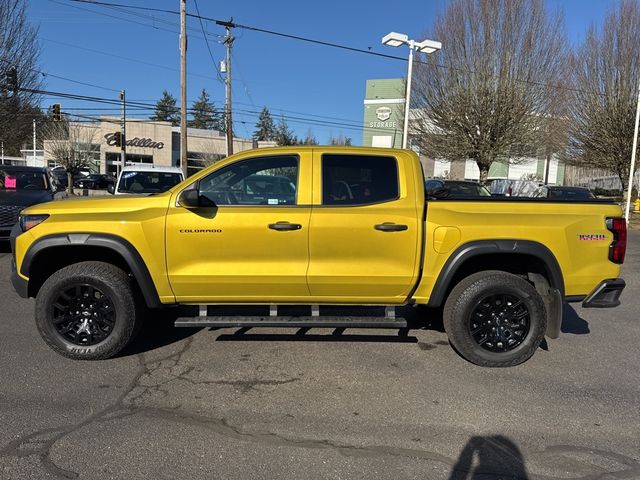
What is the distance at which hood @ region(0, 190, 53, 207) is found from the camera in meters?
9.30

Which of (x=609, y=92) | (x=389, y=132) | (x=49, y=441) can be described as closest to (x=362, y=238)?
(x=49, y=441)

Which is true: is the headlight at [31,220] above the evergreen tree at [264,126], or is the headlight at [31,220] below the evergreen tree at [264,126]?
below

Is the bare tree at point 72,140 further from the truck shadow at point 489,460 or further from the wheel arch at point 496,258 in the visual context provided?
the truck shadow at point 489,460

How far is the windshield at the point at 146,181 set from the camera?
11188 mm

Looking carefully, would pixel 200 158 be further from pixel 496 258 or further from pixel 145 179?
pixel 496 258

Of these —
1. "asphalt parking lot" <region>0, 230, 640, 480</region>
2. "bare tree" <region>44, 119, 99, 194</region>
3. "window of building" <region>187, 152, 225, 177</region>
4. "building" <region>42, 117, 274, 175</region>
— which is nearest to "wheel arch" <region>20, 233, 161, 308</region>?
"asphalt parking lot" <region>0, 230, 640, 480</region>

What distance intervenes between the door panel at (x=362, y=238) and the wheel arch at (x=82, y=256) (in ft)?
→ 4.78

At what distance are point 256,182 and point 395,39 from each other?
1196 cm

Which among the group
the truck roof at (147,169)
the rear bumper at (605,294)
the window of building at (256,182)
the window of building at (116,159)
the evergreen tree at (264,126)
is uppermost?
the evergreen tree at (264,126)

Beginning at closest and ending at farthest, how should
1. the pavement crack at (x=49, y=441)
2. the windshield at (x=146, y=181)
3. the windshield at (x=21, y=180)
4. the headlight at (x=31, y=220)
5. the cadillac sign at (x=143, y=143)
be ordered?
the pavement crack at (x=49, y=441) → the headlight at (x=31, y=220) → the windshield at (x=21, y=180) → the windshield at (x=146, y=181) → the cadillac sign at (x=143, y=143)

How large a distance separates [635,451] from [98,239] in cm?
432

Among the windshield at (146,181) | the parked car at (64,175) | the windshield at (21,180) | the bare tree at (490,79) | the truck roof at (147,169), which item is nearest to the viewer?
A: the windshield at (21,180)

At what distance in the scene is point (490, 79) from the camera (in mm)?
20031

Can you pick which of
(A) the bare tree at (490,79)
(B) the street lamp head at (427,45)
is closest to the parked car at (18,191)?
(B) the street lamp head at (427,45)
